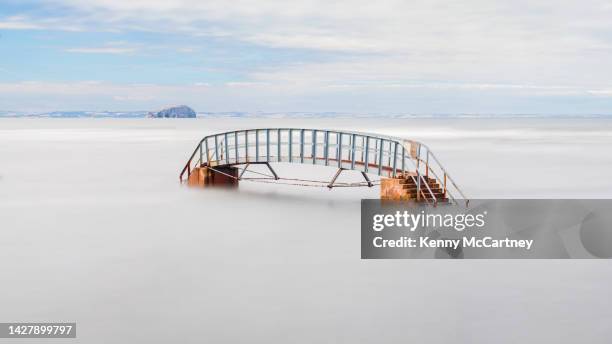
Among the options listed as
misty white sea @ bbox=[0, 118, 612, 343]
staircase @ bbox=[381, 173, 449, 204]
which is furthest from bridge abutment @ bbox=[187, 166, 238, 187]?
staircase @ bbox=[381, 173, 449, 204]

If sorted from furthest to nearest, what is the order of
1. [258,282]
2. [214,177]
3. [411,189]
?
[214,177]
[411,189]
[258,282]

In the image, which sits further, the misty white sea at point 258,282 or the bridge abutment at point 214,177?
the bridge abutment at point 214,177

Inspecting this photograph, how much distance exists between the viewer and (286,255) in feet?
66.7

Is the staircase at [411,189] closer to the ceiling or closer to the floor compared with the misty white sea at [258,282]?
closer to the ceiling

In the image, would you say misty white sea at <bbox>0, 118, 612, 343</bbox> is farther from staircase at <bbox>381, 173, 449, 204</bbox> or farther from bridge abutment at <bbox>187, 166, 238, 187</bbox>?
bridge abutment at <bbox>187, 166, 238, 187</bbox>

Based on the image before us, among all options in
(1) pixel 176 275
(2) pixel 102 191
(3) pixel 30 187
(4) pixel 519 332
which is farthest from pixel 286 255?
(3) pixel 30 187

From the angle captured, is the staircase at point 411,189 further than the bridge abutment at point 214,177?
No

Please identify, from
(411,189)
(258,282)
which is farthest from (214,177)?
(258,282)

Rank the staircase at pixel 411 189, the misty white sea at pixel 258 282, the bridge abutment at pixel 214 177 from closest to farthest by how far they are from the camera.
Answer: the misty white sea at pixel 258 282, the staircase at pixel 411 189, the bridge abutment at pixel 214 177

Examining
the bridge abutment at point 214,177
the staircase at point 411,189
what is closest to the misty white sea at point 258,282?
the staircase at point 411,189

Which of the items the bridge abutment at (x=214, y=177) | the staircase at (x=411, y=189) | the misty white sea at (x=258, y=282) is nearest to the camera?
the misty white sea at (x=258, y=282)

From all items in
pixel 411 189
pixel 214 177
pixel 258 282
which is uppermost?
pixel 411 189

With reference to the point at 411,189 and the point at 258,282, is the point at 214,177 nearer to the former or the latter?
the point at 411,189

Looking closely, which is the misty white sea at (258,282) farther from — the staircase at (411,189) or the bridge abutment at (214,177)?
the bridge abutment at (214,177)
